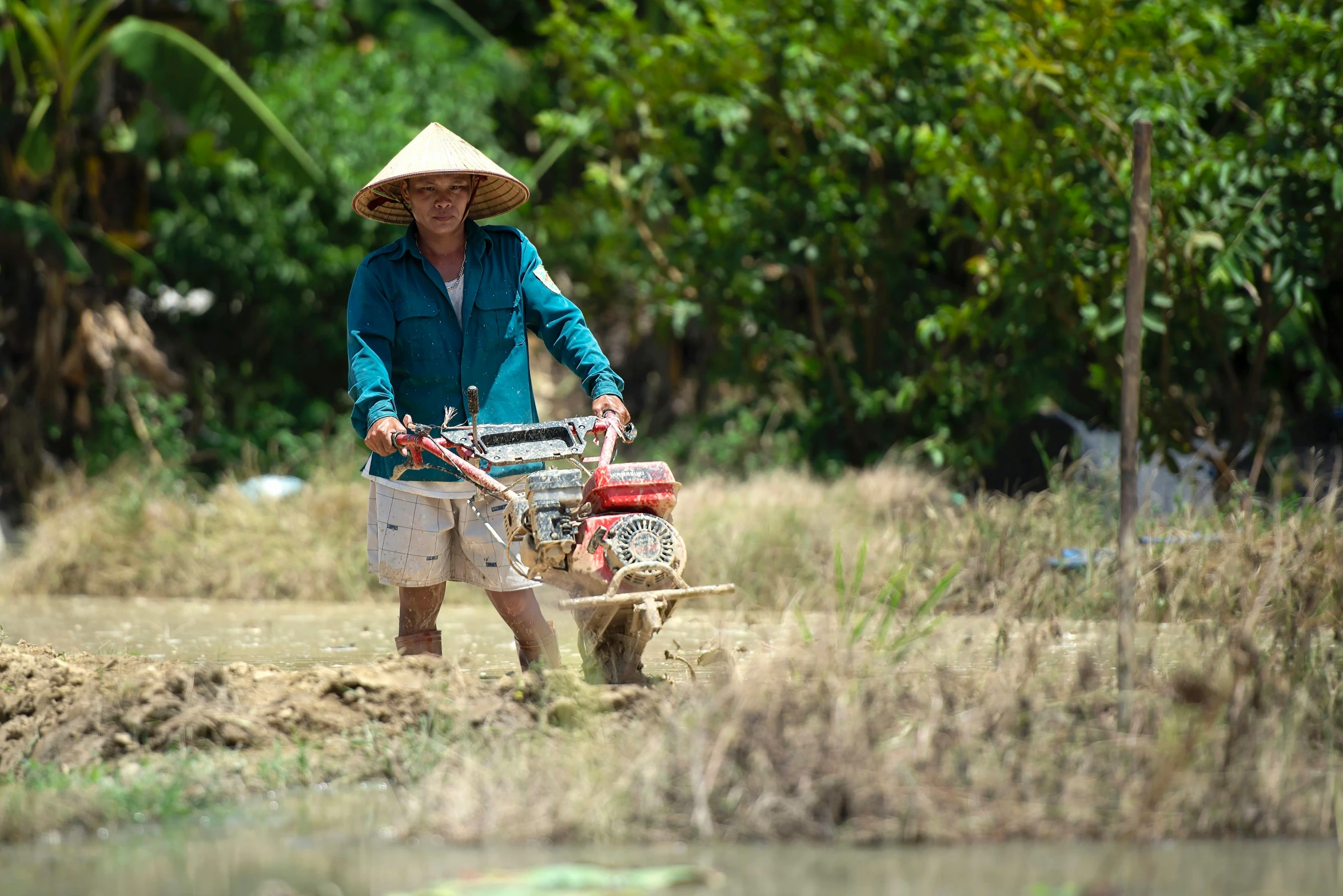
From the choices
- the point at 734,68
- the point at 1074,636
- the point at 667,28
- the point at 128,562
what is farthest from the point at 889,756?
the point at 667,28

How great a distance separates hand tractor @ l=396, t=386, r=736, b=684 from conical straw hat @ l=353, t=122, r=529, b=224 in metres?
0.82

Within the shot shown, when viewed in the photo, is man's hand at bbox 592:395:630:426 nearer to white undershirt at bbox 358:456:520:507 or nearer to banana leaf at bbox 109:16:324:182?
white undershirt at bbox 358:456:520:507

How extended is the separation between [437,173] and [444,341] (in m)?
0.59

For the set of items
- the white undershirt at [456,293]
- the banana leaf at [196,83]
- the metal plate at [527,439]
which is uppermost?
the banana leaf at [196,83]

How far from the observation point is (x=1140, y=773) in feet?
11.8

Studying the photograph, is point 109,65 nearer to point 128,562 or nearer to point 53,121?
point 53,121

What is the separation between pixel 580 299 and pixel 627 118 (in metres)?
3.13

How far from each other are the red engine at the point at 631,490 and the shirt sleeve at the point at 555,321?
1.54ft

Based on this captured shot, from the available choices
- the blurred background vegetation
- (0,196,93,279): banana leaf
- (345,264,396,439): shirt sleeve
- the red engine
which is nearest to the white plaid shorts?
(345,264,396,439): shirt sleeve

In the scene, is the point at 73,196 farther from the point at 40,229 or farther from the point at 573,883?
the point at 573,883

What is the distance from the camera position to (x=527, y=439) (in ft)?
16.0

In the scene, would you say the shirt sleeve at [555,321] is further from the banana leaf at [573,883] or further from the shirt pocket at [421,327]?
the banana leaf at [573,883]

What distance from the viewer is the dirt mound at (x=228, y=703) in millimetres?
4336

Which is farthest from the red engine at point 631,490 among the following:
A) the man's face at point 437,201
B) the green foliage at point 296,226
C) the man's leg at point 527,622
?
the green foliage at point 296,226
